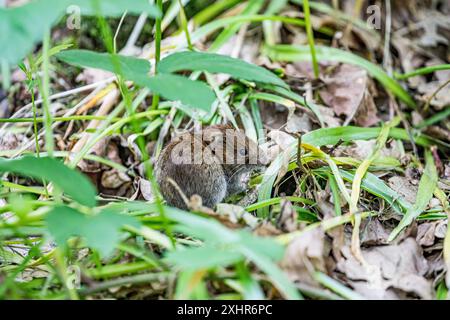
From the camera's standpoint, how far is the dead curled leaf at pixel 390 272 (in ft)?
8.19

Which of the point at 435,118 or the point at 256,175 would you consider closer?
the point at 256,175

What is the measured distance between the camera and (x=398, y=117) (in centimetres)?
414

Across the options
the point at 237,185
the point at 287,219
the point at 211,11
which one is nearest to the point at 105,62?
the point at 287,219

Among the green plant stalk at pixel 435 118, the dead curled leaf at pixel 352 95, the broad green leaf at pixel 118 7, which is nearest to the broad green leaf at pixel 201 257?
the broad green leaf at pixel 118 7

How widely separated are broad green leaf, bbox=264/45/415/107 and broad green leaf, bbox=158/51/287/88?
171cm

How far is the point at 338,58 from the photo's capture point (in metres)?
4.27

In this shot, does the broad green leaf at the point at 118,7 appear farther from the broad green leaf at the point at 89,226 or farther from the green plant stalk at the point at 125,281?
the green plant stalk at the point at 125,281

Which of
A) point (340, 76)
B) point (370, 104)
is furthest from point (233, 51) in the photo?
point (370, 104)

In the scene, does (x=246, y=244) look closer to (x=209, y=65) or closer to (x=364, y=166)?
(x=209, y=65)

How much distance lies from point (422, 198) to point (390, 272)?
25.7 inches

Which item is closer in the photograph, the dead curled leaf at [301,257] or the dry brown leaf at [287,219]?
the dead curled leaf at [301,257]

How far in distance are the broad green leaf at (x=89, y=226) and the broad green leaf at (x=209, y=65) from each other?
28.0 inches

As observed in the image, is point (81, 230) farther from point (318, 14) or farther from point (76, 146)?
point (318, 14)
